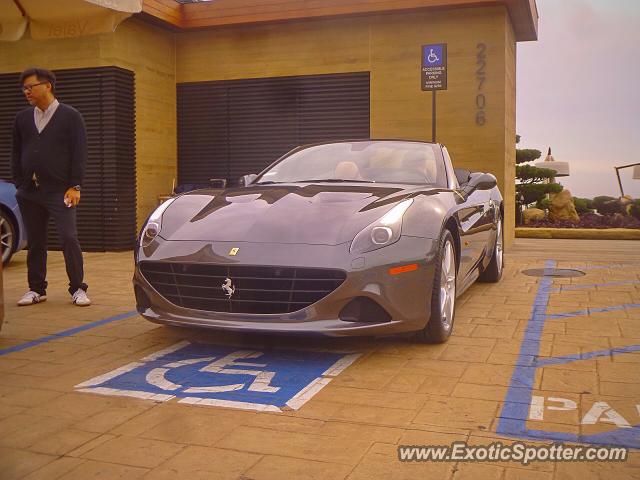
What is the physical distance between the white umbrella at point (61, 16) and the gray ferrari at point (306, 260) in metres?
1.38

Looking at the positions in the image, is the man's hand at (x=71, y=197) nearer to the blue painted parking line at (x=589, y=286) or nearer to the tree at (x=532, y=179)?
the blue painted parking line at (x=589, y=286)

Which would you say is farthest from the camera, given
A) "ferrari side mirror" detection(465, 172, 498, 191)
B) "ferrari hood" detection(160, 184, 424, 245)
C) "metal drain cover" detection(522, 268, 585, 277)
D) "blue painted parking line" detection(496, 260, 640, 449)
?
"metal drain cover" detection(522, 268, 585, 277)

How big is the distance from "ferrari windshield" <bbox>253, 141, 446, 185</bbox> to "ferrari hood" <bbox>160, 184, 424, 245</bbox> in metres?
0.39

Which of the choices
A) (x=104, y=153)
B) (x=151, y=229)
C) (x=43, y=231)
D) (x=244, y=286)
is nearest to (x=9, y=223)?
(x=43, y=231)

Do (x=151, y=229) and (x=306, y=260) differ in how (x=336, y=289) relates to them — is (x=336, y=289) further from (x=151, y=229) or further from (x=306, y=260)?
(x=151, y=229)

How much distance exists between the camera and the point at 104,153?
10773 millimetres

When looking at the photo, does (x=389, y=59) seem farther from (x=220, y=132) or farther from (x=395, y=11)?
(x=220, y=132)

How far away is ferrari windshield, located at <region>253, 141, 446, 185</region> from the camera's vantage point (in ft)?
16.7

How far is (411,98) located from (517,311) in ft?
20.0

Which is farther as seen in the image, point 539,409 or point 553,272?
point 553,272

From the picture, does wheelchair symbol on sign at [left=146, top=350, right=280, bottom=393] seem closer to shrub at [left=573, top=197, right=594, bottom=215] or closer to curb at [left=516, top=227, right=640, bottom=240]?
curb at [left=516, top=227, right=640, bottom=240]

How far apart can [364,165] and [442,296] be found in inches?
53.6

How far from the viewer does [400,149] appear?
5.42 metres

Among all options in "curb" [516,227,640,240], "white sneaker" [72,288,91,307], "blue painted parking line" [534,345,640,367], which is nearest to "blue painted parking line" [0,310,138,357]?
"white sneaker" [72,288,91,307]
